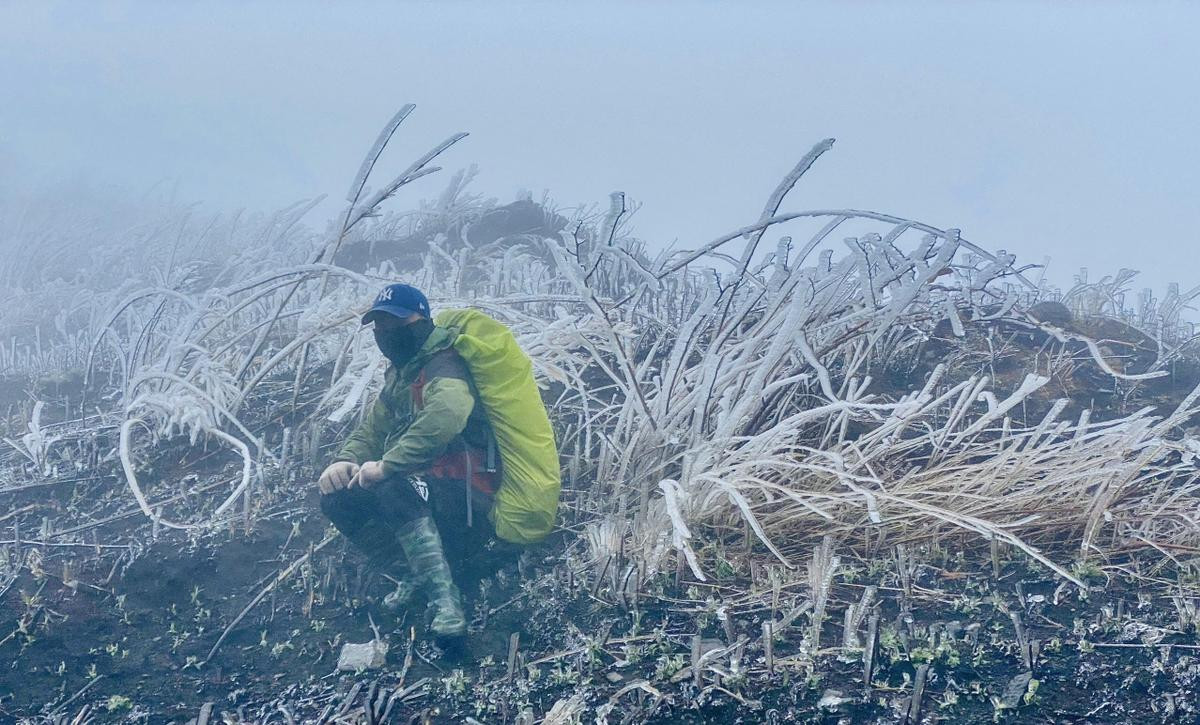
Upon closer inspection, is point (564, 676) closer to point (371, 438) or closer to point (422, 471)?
point (422, 471)

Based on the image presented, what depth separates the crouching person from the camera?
2717 mm

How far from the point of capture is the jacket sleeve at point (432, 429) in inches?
107

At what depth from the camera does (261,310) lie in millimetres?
5828

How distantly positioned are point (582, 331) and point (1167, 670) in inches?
94.5

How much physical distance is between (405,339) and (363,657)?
102 centimetres

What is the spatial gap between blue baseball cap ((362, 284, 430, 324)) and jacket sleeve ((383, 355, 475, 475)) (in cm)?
27

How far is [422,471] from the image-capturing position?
2840 millimetres

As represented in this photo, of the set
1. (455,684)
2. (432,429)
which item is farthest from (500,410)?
(455,684)

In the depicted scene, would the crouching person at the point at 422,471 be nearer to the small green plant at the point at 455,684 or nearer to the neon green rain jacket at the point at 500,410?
the neon green rain jacket at the point at 500,410

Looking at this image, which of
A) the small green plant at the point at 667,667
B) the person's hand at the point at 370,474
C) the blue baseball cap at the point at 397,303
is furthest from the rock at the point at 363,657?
the blue baseball cap at the point at 397,303

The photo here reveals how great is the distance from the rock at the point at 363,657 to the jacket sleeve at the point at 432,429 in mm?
538

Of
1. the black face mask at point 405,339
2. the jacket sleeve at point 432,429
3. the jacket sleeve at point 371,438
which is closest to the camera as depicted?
the jacket sleeve at point 432,429

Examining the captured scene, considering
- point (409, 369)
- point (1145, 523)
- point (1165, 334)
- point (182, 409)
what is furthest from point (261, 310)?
point (1165, 334)

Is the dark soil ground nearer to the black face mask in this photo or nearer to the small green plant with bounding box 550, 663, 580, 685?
the small green plant with bounding box 550, 663, 580, 685
